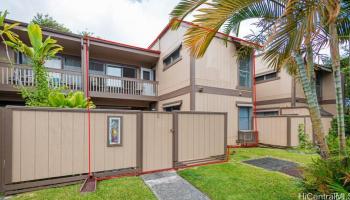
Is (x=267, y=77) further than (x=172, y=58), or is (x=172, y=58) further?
(x=267, y=77)

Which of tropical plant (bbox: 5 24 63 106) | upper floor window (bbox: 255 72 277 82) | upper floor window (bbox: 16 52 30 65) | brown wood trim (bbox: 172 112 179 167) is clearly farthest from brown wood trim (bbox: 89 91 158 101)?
upper floor window (bbox: 255 72 277 82)

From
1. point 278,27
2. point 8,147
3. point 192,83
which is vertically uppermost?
point 278,27

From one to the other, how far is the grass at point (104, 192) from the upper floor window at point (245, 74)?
26.2ft

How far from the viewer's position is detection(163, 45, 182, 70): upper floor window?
9.36 m

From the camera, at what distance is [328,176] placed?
2.68 meters

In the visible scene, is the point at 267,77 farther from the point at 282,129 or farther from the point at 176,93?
the point at 176,93

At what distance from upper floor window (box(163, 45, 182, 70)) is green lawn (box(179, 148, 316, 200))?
5.99 meters

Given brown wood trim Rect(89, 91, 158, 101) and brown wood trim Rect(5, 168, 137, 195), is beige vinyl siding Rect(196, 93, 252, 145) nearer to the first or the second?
brown wood trim Rect(89, 91, 158, 101)

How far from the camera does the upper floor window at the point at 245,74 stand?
9.83 m

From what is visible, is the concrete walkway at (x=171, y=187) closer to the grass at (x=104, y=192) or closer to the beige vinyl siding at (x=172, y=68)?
the grass at (x=104, y=192)

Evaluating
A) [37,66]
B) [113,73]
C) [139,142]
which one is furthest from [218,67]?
[37,66]

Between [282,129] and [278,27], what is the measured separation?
806 centimetres

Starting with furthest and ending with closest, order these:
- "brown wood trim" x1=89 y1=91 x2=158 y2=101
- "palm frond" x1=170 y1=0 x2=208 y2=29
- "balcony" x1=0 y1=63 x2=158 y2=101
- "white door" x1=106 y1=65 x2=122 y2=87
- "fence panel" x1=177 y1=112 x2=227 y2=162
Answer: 1. "white door" x1=106 y1=65 x2=122 y2=87
2. "brown wood trim" x1=89 y1=91 x2=158 y2=101
3. "balcony" x1=0 y1=63 x2=158 y2=101
4. "fence panel" x1=177 y1=112 x2=227 y2=162
5. "palm frond" x1=170 y1=0 x2=208 y2=29

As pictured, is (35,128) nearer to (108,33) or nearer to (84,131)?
(84,131)
